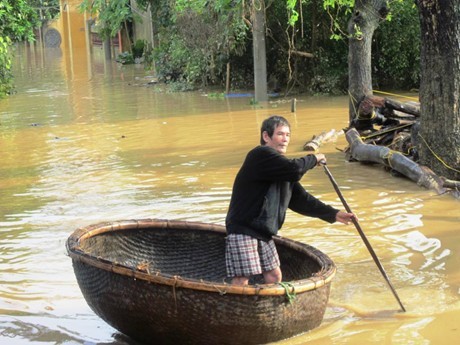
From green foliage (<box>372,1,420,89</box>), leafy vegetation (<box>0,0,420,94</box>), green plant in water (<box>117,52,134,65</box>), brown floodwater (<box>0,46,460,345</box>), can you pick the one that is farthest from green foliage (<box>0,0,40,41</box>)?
green plant in water (<box>117,52,134,65</box>)

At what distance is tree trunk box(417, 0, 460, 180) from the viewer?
30.4 ft

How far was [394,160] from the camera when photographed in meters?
10.1

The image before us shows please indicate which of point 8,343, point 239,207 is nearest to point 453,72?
point 239,207

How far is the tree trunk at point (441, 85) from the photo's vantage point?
9266 millimetres

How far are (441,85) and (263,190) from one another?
5316 mm

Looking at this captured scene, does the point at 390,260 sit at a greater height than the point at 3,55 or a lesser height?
lesser

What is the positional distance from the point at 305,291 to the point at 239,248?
0.58 metres

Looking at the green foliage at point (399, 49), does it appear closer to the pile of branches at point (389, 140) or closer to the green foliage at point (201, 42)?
the green foliage at point (201, 42)

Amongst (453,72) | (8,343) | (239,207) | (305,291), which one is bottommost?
(8,343)

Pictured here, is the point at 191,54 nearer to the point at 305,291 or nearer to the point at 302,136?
the point at 302,136

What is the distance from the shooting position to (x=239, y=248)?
500cm

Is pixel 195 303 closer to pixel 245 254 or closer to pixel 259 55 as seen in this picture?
pixel 245 254

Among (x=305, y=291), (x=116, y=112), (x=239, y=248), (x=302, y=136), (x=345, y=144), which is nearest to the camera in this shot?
(x=305, y=291)

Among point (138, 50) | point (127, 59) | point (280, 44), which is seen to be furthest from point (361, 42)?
point (138, 50)
